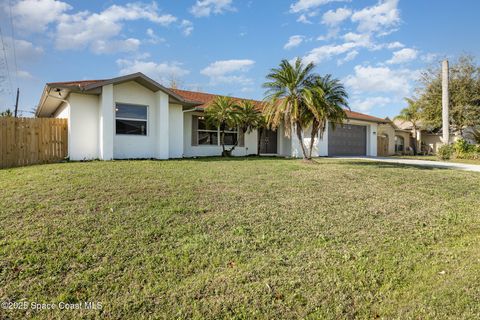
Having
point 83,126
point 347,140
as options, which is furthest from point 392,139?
point 83,126

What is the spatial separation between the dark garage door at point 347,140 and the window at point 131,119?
13045mm

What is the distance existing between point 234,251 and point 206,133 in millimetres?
13730

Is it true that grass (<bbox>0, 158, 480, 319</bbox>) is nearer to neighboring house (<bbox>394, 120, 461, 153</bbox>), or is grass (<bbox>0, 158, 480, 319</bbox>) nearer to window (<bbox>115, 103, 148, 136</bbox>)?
window (<bbox>115, 103, 148, 136</bbox>)

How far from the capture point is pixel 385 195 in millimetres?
7480

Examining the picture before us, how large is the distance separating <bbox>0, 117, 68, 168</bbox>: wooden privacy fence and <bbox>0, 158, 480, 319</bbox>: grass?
5.60 m

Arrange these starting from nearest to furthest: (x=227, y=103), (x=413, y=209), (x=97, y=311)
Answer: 1. (x=97, y=311)
2. (x=413, y=209)
3. (x=227, y=103)

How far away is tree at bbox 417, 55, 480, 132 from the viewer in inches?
986

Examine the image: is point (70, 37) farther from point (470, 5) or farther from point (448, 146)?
point (448, 146)

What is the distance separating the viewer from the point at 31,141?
1209 centimetres

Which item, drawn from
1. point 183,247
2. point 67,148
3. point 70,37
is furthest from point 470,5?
point 70,37

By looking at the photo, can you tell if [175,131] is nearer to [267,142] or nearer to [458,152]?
[267,142]

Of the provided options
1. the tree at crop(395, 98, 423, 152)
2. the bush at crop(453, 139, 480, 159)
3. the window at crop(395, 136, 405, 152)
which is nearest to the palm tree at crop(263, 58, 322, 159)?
the bush at crop(453, 139, 480, 159)

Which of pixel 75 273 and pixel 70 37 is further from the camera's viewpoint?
pixel 70 37

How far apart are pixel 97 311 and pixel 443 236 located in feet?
17.5
